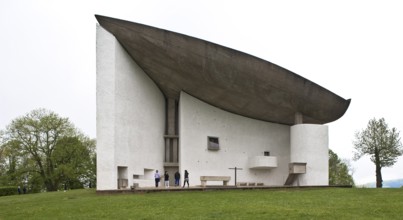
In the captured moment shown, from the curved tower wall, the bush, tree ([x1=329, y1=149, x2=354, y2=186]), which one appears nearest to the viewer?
the curved tower wall

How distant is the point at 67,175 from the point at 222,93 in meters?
22.1

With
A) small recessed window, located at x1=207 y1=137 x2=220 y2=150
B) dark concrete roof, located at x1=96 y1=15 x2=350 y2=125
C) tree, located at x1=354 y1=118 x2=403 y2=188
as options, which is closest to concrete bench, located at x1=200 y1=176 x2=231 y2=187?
small recessed window, located at x1=207 y1=137 x2=220 y2=150

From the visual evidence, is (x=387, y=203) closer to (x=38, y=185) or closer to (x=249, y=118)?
(x=249, y=118)

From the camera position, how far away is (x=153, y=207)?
13195 millimetres

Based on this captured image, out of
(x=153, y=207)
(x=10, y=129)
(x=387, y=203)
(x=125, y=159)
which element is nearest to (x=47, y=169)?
(x=10, y=129)

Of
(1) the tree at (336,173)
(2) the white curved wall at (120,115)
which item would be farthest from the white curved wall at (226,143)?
(1) the tree at (336,173)

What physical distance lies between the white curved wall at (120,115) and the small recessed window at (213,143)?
3.81 meters

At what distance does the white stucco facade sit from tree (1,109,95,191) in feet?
57.6

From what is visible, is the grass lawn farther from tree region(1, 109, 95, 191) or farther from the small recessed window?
tree region(1, 109, 95, 191)

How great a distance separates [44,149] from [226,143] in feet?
71.2

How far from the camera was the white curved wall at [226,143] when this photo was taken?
26828mm

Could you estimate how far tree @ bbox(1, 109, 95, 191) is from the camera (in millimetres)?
40594

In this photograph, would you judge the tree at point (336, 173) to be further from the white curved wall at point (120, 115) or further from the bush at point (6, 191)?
the bush at point (6, 191)

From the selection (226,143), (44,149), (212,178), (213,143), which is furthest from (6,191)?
(212,178)
